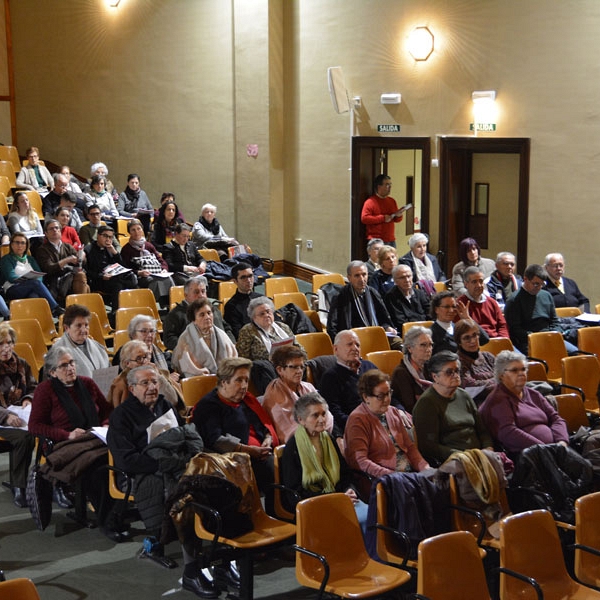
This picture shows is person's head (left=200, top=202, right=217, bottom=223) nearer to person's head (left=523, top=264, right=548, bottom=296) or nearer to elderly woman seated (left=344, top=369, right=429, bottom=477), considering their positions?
person's head (left=523, top=264, right=548, bottom=296)

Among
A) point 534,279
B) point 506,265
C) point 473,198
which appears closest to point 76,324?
point 534,279

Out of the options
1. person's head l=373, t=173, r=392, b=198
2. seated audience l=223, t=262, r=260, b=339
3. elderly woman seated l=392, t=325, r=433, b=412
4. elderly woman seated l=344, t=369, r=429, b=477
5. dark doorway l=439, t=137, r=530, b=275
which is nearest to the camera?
elderly woman seated l=344, t=369, r=429, b=477

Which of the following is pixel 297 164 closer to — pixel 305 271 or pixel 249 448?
pixel 305 271

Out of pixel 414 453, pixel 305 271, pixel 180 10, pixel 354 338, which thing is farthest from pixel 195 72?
pixel 414 453

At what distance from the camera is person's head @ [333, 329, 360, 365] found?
556 cm

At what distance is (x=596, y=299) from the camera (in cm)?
910

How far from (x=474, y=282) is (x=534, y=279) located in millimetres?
500

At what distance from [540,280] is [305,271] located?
17.1ft

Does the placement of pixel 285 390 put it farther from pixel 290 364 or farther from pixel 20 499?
pixel 20 499

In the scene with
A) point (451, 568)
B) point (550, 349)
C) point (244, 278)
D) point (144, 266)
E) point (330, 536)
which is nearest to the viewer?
point (451, 568)

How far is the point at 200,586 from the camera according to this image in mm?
4477

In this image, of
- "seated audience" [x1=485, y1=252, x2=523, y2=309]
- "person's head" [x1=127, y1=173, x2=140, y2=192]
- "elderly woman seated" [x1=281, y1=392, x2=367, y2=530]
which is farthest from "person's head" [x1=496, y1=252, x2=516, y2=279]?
"person's head" [x1=127, y1=173, x2=140, y2=192]

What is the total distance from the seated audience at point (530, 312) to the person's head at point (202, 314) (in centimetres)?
264

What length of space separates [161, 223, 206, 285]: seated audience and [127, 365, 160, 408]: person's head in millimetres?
4612
